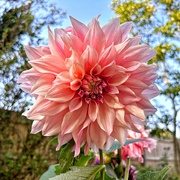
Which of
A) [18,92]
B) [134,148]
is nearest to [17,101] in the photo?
[18,92]

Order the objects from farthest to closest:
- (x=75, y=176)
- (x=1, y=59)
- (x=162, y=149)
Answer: (x=162, y=149), (x=1, y=59), (x=75, y=176)

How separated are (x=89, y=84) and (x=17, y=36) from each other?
322 cm

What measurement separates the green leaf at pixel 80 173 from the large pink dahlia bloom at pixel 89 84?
0.08 feet

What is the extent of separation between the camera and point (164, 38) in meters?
6.99

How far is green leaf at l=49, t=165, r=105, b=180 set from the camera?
367mm

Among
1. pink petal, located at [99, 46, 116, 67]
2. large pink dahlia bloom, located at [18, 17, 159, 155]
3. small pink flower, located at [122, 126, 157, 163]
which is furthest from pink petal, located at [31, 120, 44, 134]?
→ small pink flower, located at [122, 126, 157, 163]

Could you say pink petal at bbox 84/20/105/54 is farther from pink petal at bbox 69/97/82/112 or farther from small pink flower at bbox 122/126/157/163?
small pink flower at bbox 122/126/157/163

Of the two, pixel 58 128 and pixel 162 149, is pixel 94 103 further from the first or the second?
pixel 162 149

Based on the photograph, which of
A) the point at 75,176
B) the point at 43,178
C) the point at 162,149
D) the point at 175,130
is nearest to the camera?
the point at 75,176

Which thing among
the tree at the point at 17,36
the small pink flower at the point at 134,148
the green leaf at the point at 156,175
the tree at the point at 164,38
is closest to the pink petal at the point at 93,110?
the green leaf at the point at 156,175

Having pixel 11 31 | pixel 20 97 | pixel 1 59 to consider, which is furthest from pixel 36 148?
pixel 11 31

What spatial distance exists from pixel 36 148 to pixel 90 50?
10.5 feet

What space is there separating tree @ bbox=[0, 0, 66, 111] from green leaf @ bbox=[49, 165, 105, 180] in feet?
9.27

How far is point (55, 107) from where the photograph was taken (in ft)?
1.25
